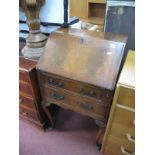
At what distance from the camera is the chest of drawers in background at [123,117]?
3.20ft

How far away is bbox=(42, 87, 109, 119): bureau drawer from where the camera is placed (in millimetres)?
1175

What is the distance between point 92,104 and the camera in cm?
117

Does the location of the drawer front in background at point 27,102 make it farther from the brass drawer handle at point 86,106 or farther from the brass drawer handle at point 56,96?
the brass drawer handle at point 86,106

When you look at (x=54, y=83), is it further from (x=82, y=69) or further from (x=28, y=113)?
(x=28, y=113)

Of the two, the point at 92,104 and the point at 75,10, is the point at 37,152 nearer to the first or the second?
the point at 92,104

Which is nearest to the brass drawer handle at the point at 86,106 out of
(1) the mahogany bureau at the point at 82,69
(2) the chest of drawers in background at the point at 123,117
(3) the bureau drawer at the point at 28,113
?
(1) the mahogany bureau at the point at 82,69

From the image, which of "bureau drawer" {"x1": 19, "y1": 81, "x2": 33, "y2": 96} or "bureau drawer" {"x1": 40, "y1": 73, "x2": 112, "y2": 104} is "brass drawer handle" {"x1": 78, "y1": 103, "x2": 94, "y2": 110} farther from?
"bureau drawer" {"x1": 19, "y1": 81, "x2": 33, "y2": 96}

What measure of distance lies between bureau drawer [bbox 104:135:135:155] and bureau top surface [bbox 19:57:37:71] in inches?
29.2

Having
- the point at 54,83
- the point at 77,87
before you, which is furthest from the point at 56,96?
the point at 77,87

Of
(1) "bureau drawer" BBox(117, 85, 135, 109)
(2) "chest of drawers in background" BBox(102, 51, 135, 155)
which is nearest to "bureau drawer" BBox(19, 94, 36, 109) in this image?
(2) "chest of drawers in background" BBox(102, 51, 135, 155)

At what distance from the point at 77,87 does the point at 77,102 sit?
13 centimetres

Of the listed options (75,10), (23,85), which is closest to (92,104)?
(23,85)

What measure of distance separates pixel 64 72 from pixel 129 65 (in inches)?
15.9

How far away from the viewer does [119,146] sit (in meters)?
1.28
